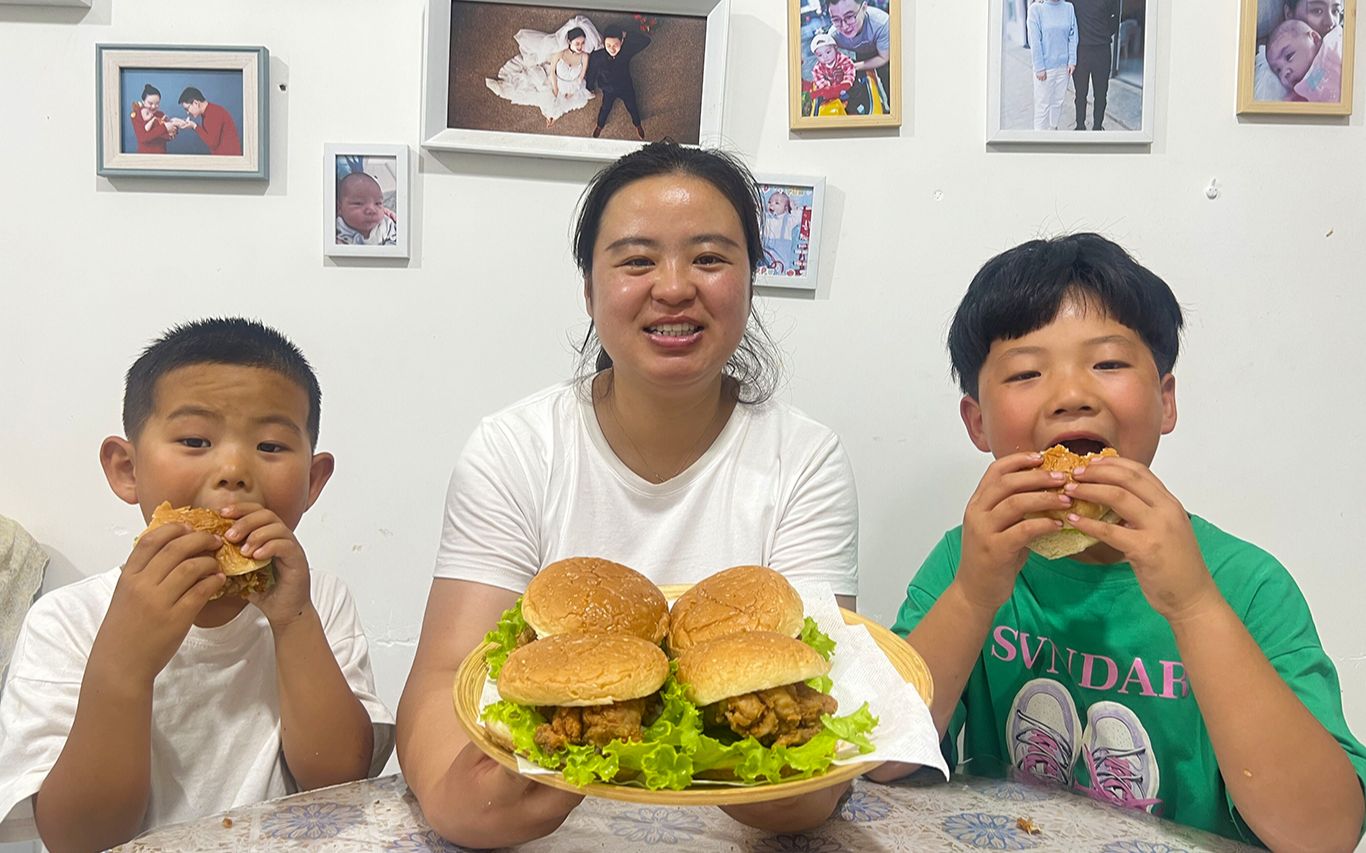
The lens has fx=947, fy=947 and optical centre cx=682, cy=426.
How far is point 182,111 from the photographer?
236 cm

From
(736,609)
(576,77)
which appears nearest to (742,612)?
(736,609)

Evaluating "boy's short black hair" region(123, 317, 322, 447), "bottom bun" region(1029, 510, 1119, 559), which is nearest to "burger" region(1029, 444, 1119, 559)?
"bottom bun" region(1029, 510, 1119, 559)

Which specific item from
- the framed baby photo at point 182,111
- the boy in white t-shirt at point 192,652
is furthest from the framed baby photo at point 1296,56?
the framed baby photo at point 182,111

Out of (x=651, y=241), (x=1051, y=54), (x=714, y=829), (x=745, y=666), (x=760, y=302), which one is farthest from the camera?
(x=760, y=302)

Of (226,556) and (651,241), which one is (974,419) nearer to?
(651,241)

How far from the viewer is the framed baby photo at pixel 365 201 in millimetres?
2377

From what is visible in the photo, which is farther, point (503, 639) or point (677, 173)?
point (677, 173)

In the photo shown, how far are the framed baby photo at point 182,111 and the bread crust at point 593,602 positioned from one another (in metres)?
1.60

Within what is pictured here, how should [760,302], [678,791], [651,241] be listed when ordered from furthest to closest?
1. [760,302]
2. [651,241]
3. [678,791]

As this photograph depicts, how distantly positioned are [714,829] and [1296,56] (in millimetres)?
2361

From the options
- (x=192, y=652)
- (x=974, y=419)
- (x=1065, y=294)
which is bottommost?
(x=192, y=652)

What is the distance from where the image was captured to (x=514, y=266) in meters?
2.46

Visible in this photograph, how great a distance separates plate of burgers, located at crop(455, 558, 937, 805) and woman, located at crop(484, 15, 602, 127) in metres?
1.49

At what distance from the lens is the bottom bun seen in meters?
1.41
